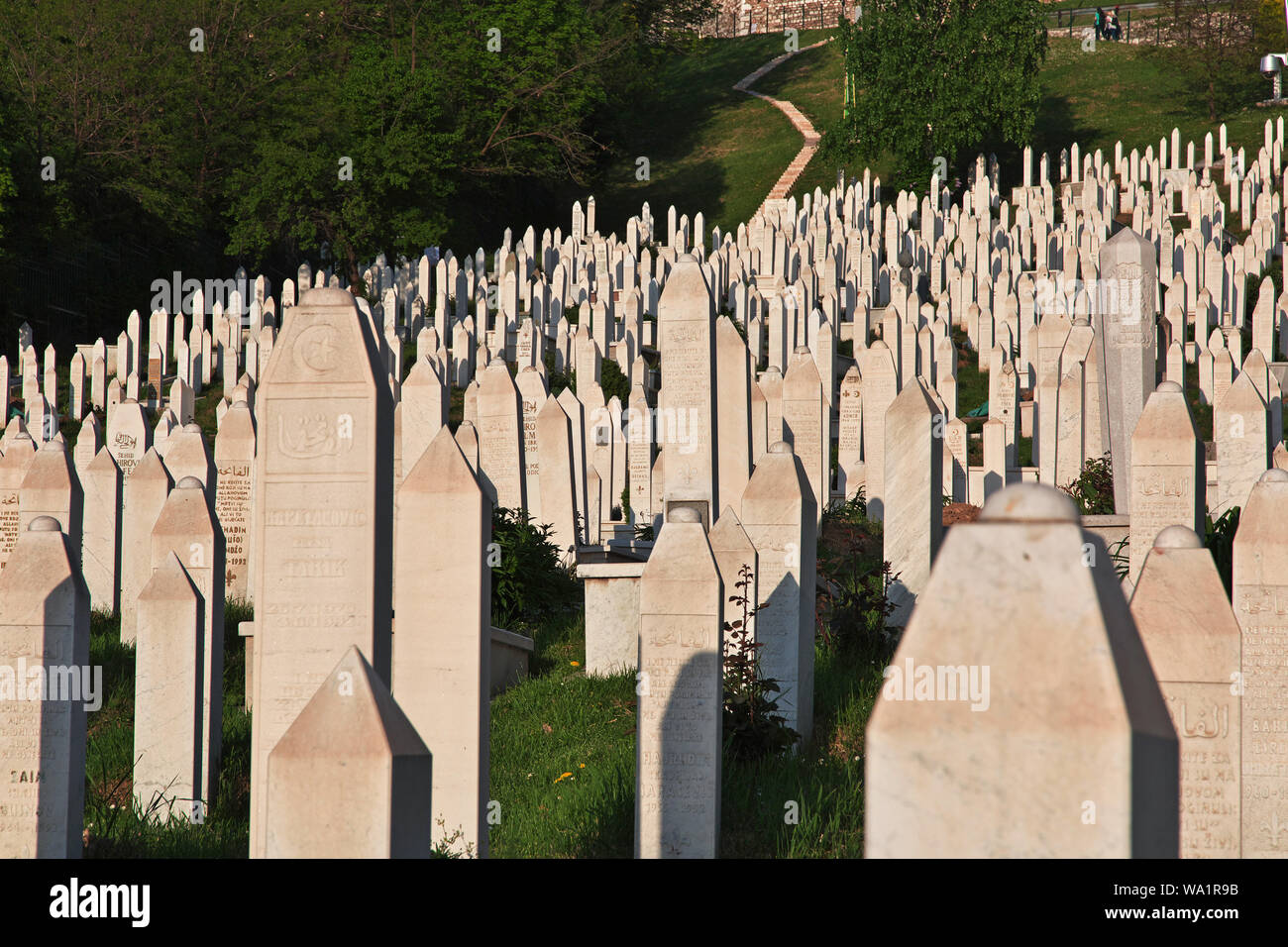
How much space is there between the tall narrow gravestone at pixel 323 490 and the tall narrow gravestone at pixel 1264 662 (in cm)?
386

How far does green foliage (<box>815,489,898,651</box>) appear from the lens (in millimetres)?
10945

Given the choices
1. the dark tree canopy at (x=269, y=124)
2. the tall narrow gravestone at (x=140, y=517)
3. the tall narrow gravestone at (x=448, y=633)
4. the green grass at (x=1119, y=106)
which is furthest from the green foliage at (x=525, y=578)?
the green grass at (x=1119, y=106)

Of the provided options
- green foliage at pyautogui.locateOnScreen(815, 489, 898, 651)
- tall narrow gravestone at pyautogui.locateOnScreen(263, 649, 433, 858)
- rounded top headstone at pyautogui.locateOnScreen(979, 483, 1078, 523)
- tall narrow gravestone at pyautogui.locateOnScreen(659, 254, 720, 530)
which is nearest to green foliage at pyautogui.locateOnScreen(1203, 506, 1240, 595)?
→ green foliage at pyautogui.locateOnScreen(815, 489, 898, 651)

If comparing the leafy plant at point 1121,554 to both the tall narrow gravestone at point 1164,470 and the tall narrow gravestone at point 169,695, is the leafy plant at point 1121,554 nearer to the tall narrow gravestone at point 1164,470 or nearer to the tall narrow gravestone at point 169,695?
the tall narrow gravestone at point 1164,470

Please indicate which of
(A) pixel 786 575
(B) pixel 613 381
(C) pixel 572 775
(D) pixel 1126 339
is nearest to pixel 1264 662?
(A) pixel 786 575

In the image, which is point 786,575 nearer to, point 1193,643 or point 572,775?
point 572,775

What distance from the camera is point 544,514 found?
13.6m

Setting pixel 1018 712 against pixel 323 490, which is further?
pixel 323 490

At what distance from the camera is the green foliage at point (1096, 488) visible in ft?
48.0

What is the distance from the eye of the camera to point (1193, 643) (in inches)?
221

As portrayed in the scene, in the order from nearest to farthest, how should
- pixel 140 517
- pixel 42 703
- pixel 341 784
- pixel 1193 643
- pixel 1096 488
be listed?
1. pixel 341 784
2. pixel 1193 643
3. pixel 42 703
4. pixel 140 517
5. pixel 1096 488

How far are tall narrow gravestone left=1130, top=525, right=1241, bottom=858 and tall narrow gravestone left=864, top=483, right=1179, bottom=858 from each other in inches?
115

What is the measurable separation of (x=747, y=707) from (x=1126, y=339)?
656 cm

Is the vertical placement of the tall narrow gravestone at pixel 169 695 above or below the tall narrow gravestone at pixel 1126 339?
below
